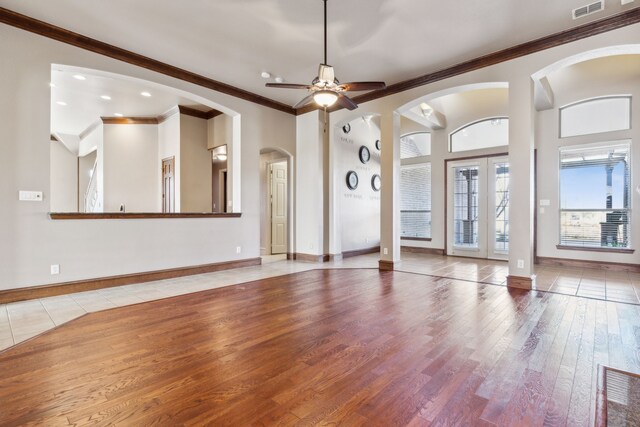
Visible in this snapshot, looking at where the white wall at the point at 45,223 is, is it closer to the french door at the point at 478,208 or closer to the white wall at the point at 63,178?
the french door at the point at 478,208

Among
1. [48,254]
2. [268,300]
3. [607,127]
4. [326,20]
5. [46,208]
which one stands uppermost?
[326,20]

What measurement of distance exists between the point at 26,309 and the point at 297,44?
4576mm

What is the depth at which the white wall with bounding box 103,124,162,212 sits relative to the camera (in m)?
7.58

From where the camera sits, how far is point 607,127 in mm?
5531

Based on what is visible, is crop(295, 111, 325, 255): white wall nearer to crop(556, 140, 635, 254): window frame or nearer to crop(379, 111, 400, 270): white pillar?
crop(379, 111, 400, 270): white pillar

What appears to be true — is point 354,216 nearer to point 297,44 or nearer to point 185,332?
point 297,44

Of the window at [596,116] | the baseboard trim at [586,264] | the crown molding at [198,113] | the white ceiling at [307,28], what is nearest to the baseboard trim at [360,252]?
the baseboard trim at [586,264]

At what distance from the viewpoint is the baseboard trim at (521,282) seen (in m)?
4.24

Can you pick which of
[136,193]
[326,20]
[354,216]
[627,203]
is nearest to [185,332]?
[326,20]

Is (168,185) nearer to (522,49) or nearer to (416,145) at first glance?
(416,145)

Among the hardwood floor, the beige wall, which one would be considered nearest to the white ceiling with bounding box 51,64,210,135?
the hardwood floor

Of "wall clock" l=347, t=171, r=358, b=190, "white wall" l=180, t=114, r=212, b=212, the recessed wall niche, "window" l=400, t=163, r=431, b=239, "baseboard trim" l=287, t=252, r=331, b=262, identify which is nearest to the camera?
"baseboard trim" l=287, t=252, r=331, b=262

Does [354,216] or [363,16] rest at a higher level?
[363,16]

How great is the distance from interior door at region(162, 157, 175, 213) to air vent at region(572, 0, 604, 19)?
758 centimetres
